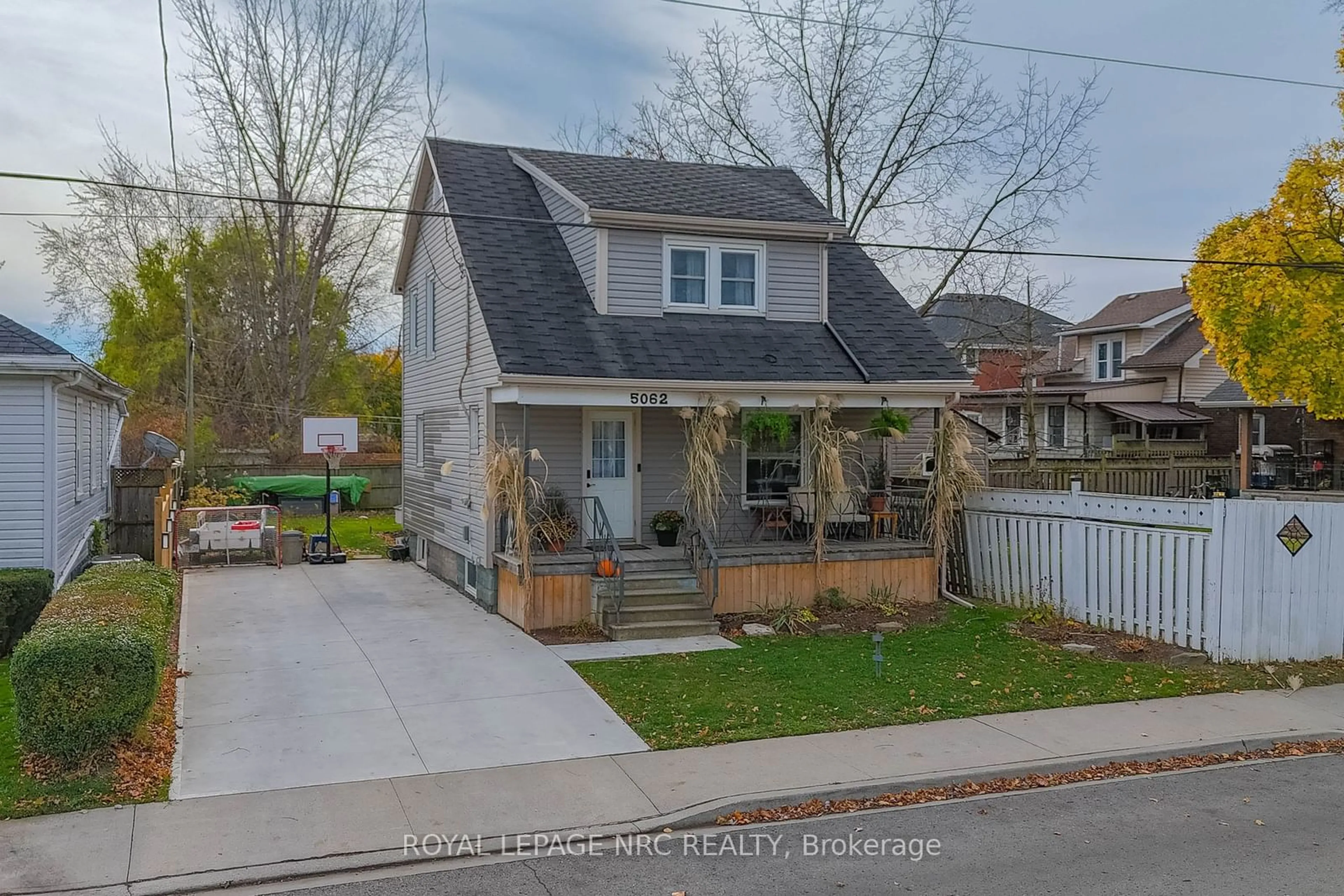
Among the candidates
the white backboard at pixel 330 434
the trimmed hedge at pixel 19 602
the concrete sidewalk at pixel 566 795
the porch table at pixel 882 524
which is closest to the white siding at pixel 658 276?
the porch table at pixel 882 524

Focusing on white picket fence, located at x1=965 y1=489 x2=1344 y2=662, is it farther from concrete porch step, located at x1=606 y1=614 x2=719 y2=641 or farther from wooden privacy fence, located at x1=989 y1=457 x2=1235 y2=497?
wooden privacy fence, located at x1=989 y1=457 x2=1235 y2=497

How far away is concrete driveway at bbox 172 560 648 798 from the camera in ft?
25.1

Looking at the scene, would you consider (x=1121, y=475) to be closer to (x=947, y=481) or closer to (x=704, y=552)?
(x=947, y=481)

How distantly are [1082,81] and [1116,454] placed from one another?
36.0 ft

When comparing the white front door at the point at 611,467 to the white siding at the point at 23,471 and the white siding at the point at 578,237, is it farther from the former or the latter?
the white siding at the point at 23,471

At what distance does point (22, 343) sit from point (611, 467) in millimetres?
7877

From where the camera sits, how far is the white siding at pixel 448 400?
46.6 feet

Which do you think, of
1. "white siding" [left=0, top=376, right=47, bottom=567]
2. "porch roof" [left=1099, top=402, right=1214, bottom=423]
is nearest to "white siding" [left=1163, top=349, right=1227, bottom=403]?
"porch roof" [left=1099, top=402, right=1214, bottom=423]

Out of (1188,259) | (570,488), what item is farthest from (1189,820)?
(1188,259)

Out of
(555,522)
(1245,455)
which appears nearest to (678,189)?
(555,522)

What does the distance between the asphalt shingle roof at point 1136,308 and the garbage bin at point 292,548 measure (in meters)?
31.3

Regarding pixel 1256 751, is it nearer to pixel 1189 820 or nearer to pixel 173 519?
pixel 1189 820

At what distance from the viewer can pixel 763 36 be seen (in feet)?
88.7

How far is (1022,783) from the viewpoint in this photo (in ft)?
24.1
